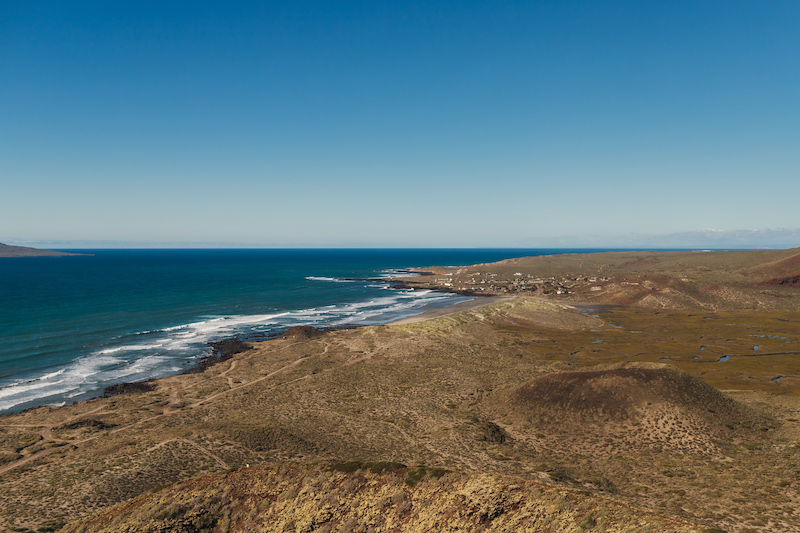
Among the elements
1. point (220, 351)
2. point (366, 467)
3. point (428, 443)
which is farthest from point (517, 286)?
point (366, 467)

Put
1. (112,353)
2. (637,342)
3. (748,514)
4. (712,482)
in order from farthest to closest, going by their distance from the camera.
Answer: (637,342) → (112,353) → (712,482) → (748,514)

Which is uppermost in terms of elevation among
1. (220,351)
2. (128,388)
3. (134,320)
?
(134,320)

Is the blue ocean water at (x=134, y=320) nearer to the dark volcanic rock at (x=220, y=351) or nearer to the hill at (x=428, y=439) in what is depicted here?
the dark volcanic rock at (x=220, y=351)

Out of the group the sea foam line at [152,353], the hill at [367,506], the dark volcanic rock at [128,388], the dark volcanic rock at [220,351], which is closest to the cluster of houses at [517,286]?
the sea foam line at [152,353]

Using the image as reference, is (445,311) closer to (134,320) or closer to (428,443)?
(428,443)

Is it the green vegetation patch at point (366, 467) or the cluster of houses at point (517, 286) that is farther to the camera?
the cluster of houses at point (517, 286)

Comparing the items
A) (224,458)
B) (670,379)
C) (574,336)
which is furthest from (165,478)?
(574,336)

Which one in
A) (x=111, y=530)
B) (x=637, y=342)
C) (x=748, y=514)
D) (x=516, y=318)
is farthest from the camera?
(x=516, y=318)

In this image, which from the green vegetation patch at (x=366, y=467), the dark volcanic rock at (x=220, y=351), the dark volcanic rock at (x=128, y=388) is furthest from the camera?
the dark volcanic rock at (x=220, y=351)

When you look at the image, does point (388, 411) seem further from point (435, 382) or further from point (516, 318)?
point (516, 318)
